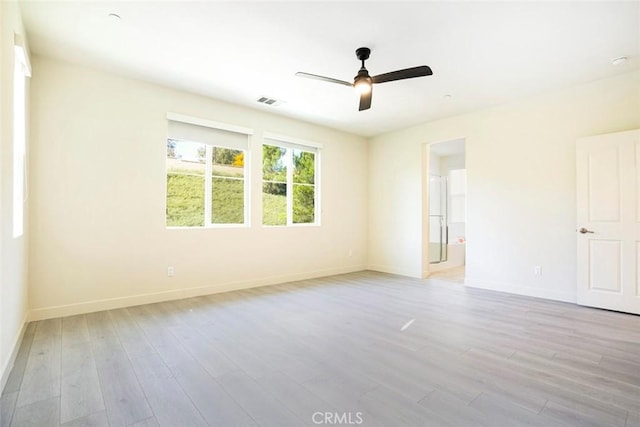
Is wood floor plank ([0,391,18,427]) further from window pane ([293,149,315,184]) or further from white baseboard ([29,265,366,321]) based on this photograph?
window pane ([293,149,315,184])

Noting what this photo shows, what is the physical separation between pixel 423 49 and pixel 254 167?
112 inches

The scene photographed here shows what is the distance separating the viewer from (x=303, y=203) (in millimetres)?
5633

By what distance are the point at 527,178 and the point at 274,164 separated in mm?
3845

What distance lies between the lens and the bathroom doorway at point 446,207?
7.01 meters

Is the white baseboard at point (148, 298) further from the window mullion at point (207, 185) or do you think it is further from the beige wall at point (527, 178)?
Result: the beige wall at point (527, 178)

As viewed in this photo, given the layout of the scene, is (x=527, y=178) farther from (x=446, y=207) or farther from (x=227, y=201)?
(x=227, y=201)

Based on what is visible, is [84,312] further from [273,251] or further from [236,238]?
[273,251]

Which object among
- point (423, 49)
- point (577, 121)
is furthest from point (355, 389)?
point (577, 121)

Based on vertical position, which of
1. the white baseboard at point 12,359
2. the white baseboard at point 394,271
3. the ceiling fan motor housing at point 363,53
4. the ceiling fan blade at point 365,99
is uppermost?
the ceiling fan motor housing at point 363,53

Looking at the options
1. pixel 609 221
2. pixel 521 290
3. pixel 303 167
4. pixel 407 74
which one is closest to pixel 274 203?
pixel 303 167

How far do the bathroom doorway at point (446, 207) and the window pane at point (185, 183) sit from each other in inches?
184

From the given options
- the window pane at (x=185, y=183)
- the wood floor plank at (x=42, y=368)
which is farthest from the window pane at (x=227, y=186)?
the wood floor plank at (x=42, y=368)

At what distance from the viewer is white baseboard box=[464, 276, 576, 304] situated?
3.99m

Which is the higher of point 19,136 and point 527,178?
point 19,136
